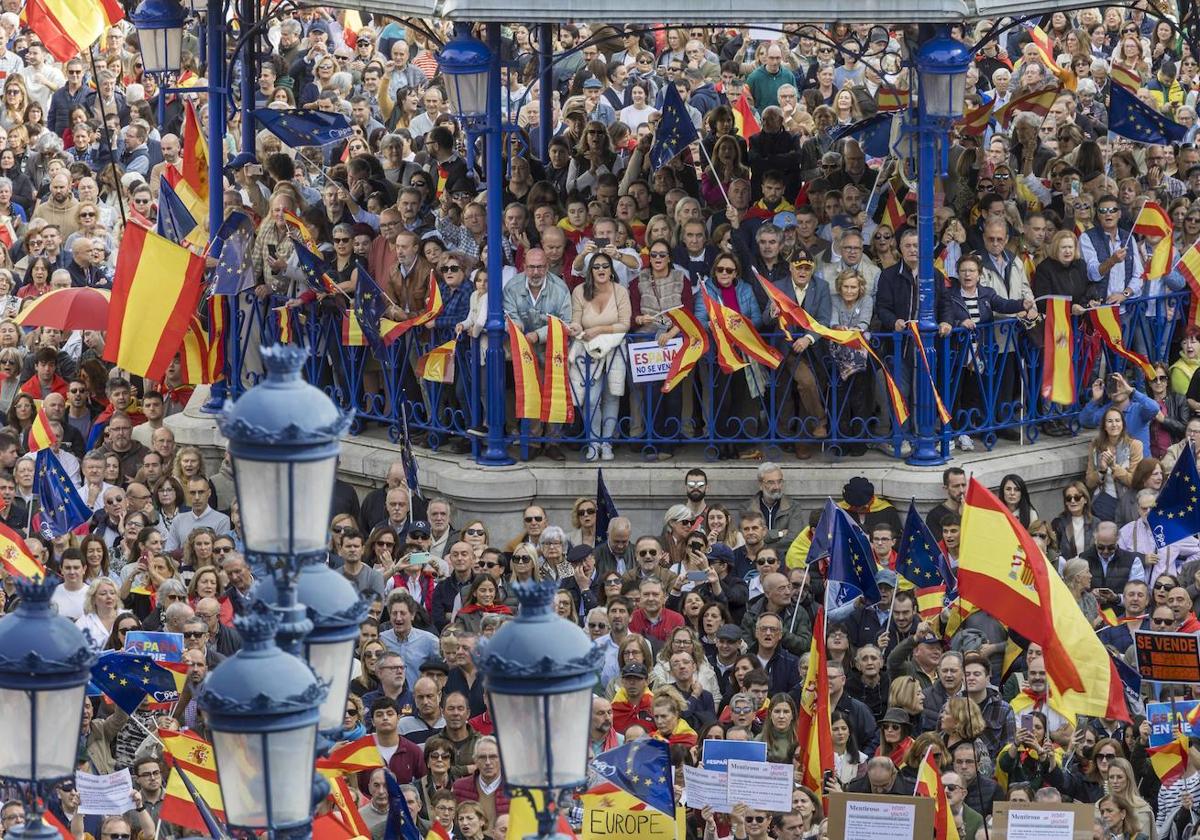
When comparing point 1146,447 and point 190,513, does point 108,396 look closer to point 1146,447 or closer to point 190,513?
point 190,513

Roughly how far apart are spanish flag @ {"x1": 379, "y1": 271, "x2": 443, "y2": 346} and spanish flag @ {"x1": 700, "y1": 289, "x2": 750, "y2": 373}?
1.93 m

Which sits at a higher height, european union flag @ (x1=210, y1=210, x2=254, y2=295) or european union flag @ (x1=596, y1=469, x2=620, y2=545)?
european union flag @ (x1=210, y1=210, x2=254, y2=295)

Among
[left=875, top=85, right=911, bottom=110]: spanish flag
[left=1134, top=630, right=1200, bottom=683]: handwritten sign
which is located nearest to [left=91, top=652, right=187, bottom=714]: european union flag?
[left=1134, top=630, right=1200, bottom=683]: handwritten sign

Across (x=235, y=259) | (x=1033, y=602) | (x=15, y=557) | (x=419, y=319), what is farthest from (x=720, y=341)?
(x=15, y=557)

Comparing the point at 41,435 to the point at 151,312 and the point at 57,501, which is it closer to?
the point at 151,312

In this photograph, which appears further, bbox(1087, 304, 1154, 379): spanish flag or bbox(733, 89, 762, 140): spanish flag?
bbox(733, 89, 762, 140): spanish flag

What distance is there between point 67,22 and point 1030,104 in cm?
785

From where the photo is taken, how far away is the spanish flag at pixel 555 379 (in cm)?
2227

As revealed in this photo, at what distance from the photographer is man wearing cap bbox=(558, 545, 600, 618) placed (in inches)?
802

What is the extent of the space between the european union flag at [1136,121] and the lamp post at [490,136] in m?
5.33

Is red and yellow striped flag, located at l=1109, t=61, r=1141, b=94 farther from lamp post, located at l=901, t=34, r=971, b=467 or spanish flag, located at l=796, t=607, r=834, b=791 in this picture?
spanish flag, located at l=796, t=607, r=834, b=791

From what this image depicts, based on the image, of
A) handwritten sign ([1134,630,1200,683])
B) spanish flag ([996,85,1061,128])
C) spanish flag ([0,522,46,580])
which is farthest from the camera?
spanish flag ([996,85,1061,128])

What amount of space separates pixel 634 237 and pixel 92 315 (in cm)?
A: 452

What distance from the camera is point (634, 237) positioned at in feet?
76.2
